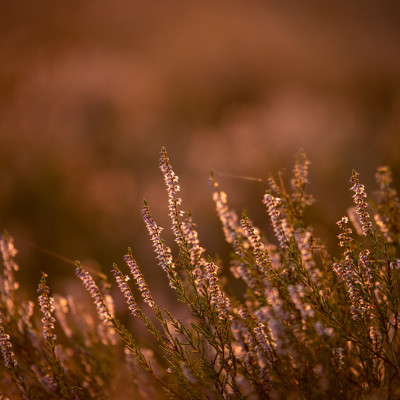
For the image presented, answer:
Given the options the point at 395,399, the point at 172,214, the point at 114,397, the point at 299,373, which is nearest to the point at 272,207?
the point at 172,214

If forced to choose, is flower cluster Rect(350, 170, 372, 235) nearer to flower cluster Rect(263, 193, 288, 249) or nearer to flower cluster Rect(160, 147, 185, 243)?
flower cluster Rect(263, 193, 288, 249)

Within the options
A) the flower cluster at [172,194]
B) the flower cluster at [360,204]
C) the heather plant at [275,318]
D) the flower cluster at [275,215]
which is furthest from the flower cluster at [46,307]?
the flower cluster at [360,204]

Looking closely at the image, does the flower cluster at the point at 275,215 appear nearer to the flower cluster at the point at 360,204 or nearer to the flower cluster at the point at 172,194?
the flower cluster at the point at 360,204

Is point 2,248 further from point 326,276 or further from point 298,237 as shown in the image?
point 326,276

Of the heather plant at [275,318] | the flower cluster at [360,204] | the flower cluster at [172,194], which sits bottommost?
the heather plant at [275,318]

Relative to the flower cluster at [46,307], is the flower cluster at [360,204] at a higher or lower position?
higher

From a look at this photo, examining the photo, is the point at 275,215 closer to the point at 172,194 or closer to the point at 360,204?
the point at 360,204

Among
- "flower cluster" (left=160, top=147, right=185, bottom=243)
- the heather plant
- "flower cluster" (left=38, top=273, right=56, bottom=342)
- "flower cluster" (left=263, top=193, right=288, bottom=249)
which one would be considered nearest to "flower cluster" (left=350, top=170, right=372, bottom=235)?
the heather plant

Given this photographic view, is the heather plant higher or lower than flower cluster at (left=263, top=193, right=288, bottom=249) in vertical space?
lower

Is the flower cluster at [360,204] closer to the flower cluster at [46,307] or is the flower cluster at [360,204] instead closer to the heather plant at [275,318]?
the heather plant at [275,318]

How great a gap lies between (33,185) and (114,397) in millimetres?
8196

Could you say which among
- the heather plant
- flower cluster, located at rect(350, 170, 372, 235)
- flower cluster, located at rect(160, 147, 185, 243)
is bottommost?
the heather plant

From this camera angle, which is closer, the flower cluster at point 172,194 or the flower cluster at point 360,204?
the flower cluster at point 360,204

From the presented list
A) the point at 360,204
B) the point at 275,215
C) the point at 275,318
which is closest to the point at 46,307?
the point at 275,318
